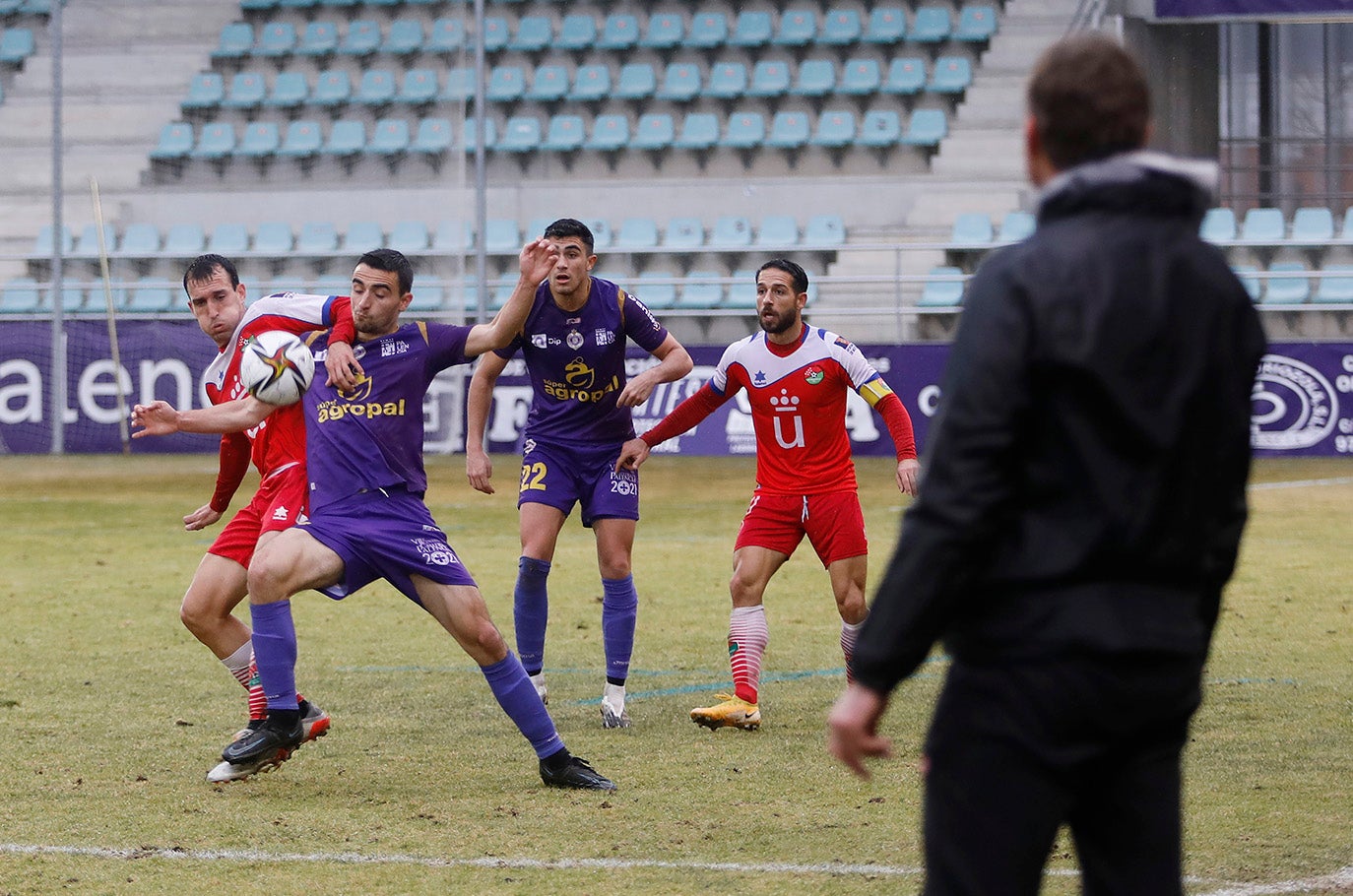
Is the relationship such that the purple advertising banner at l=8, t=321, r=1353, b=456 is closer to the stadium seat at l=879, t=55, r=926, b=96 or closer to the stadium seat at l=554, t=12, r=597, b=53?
the stadium seat at l=879, t=55, r=926, b=96

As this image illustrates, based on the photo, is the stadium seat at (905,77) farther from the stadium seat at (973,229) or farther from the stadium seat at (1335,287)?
the stadium seat at (1335,287)

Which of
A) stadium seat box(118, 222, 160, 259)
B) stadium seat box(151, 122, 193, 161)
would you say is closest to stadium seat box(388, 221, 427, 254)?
stadium seat box(118, 222, 160, 259)

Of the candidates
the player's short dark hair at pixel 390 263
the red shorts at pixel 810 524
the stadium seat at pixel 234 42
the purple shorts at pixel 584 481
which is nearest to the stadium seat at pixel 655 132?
the stadium seat at pixel 234 42

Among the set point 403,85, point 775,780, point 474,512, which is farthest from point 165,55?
point 775,780

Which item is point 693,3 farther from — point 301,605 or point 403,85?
point 301,605

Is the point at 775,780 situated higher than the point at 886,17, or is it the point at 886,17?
the point at 886,17

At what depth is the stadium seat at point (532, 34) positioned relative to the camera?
28.5 metres

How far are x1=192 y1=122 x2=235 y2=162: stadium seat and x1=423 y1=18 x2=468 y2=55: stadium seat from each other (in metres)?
3.65

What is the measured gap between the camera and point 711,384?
7.75 metres

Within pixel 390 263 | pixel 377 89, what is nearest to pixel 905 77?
pixel 377 89

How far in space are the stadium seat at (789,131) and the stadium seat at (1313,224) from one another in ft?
24.0

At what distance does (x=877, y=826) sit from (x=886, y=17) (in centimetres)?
2403

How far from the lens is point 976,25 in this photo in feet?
89.5

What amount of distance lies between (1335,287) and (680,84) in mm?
10759
